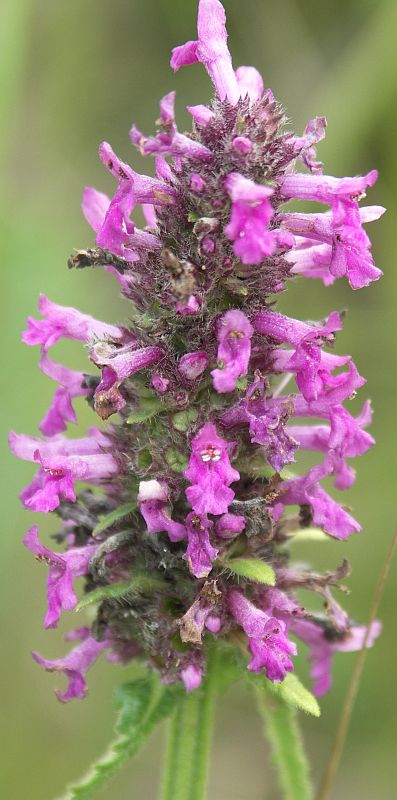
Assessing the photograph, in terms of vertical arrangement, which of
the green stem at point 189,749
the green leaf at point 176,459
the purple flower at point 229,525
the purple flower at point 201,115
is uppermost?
the purple flower at point 201,115

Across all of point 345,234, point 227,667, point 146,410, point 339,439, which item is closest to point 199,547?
point 146,410

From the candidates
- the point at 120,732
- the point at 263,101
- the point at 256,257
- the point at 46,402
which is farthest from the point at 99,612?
the point at 46,402

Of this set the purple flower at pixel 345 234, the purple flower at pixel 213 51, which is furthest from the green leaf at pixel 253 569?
the purple flower at pixel 213 51

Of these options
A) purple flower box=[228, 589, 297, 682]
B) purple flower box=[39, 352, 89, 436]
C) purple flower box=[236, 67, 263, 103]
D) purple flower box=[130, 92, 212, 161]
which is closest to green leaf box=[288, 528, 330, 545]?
purple flower box=[228, 589, 297, 682]

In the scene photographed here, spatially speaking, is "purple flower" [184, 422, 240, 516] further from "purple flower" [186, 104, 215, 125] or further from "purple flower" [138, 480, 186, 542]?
"purple flower" [186, 104, 215, 125]

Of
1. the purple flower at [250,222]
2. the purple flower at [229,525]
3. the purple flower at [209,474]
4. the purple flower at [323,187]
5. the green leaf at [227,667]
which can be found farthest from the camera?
the green leaf at [227,667]

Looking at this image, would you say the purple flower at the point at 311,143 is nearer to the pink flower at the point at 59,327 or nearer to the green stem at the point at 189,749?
the pink flower at the point at 59,327

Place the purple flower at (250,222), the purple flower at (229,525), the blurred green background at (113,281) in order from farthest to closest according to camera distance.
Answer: the blurred green background at (113,281), the purple flower at (229,525), the purple flower at (250,222)

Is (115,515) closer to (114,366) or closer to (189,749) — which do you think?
(114,366)
